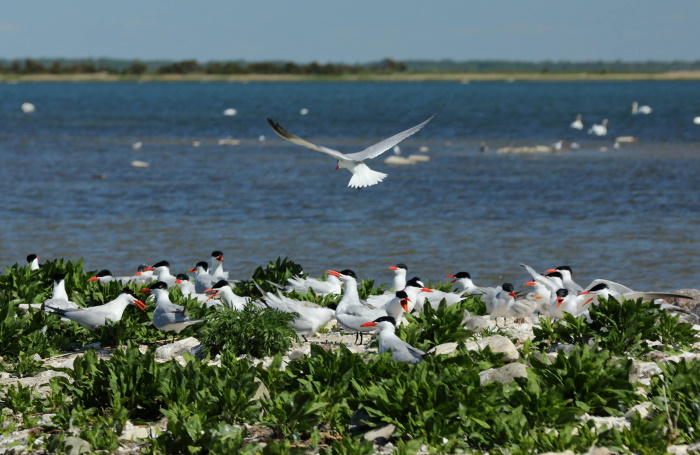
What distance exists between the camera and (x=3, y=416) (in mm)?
7344

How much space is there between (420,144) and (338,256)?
2876 centimetres

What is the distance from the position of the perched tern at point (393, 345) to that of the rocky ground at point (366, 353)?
231 millimetres

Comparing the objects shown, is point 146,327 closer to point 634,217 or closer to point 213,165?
point 634,217

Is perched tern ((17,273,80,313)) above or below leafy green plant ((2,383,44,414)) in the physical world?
below

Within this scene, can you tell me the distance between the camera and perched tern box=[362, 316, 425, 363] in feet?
27.0

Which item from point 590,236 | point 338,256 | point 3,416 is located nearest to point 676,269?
point 590,236

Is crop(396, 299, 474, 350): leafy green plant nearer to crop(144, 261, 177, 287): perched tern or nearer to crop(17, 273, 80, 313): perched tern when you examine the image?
crop(17, 273, 80, 313): perched tern

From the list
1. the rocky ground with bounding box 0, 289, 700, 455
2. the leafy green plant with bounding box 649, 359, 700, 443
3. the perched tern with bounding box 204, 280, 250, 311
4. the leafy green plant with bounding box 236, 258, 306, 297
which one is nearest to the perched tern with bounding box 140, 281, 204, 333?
the rocky ground with bounding box 0, 289, 700, 455

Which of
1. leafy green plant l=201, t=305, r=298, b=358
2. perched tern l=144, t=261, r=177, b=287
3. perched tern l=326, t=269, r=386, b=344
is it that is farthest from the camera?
perched tern l=144, t=261, r=177, b=287

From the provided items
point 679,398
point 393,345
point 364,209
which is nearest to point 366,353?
point 393,345

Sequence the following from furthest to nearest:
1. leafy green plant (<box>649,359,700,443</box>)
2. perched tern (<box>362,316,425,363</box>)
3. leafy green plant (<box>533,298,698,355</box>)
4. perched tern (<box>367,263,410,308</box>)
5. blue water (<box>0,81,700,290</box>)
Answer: blue water (<box>0,81,700,290</box>)
perched tern (<box>367,263,410,308</box>)
leafy green plant (<box>533,298,698,355</box>)
perched tern (<box>362,316,425,363</box>)
leafy green plant (<box>649,359,700,443</box>)

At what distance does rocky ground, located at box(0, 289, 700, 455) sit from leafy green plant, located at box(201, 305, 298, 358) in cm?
13

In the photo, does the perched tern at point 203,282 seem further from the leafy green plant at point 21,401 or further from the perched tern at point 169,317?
the leafy green plant at point 21,401

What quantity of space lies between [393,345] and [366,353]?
1.70 ft
